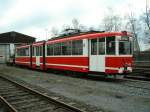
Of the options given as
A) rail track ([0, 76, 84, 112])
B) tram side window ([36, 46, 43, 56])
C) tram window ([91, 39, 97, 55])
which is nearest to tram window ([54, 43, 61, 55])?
tram side window ([36, 46, 43, 56])

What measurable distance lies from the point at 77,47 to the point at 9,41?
135 feet

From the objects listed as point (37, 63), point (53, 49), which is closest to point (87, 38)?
point (53, 49)

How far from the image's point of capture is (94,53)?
620 inches

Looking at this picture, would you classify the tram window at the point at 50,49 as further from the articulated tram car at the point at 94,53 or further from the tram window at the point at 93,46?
the tram window at the point at 93,46

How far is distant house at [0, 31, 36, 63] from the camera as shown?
5375 cm

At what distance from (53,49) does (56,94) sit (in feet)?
33.8

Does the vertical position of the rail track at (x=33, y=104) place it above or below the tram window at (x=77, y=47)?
below

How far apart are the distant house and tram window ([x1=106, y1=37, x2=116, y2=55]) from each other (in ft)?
133

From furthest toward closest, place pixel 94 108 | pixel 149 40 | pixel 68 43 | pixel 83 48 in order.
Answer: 1. pixel 149 40
2. pixel 68 43
3. pixel 83 48
4. pixel 94 108

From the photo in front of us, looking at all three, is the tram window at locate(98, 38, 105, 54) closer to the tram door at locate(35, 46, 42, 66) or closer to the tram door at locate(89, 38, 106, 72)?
the tram door at locate(89, 38, 106, 72)

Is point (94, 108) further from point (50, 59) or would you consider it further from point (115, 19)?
point (115, 19)

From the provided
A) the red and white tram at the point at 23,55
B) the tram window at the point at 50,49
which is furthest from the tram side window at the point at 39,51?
the red and white tram at the point at 23,55

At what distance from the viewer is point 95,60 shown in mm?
15602

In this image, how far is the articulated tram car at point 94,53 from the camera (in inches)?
577
